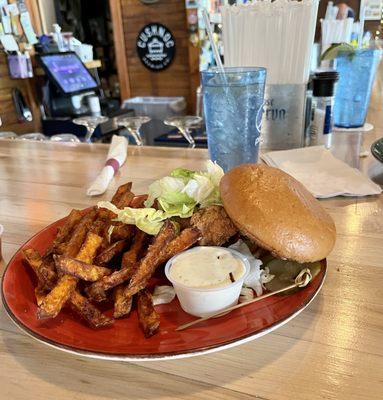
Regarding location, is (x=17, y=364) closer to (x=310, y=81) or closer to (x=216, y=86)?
(x=216, y=86)

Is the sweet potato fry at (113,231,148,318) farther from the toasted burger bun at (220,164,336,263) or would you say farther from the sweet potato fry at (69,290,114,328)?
the toasted burger bun at (220,164,336,263)

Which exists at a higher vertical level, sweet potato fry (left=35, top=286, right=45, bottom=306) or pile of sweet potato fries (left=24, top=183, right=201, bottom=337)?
pile of sweet potato fries (left=24, top=183, right=201, bottom=337)

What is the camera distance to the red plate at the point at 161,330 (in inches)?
22.7

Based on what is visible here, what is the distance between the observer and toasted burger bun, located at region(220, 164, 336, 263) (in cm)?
69

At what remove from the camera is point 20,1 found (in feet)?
14.0

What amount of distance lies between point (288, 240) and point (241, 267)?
0.09 m

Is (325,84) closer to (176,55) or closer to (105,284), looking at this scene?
(105,284)

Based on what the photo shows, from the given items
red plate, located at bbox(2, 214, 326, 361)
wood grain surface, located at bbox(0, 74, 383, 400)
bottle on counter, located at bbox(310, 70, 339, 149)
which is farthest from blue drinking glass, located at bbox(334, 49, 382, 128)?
red plate, located at bbox(2, 214, 326, 361)

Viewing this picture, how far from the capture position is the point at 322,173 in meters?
1.36

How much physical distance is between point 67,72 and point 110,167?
8.46ft

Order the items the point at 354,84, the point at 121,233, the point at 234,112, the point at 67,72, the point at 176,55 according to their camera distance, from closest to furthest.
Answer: the point at 121,233 → the point at 234,112 → the point at 354,84 → the point at 67,72 → the point at 176,55

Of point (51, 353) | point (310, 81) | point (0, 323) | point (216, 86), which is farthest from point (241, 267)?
point (310, 81)

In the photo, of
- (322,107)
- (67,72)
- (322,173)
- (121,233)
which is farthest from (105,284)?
(67,72)

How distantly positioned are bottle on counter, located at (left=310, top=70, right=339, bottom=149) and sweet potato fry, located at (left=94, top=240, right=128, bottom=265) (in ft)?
3.51
